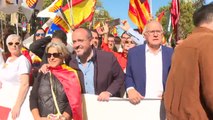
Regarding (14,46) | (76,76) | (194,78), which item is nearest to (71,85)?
(76,76)

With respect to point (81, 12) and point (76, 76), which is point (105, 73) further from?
point (81, 12)

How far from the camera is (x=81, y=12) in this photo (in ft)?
35.4

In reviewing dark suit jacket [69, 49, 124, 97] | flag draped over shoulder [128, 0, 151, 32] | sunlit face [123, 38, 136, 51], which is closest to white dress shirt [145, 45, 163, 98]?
dark suit jacket [69, 49, 124, 97]

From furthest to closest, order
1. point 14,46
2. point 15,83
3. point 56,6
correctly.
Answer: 1. point 56,6
2. point 14,46
3. point 15,83

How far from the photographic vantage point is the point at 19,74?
192 inches

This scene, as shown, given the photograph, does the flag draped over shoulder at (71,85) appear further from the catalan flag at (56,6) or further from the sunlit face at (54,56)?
the catalan flag at (56,6)

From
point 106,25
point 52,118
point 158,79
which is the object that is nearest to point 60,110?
point 52,118

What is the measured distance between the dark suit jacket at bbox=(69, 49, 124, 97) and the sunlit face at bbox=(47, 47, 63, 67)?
1.04ft

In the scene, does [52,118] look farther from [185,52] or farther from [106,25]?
[106,25]

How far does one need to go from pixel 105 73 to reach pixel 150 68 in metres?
0.51

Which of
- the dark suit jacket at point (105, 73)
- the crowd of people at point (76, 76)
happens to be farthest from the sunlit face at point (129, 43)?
the dark suit jacket at point (105, 73)

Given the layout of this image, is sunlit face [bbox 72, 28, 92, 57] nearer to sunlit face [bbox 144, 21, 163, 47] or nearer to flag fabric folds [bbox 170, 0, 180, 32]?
sunlit face [bbox 144, 21, 163, 47]

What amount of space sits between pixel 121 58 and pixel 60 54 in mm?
1817

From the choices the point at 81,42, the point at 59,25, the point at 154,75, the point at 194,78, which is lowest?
the point at 154,75
